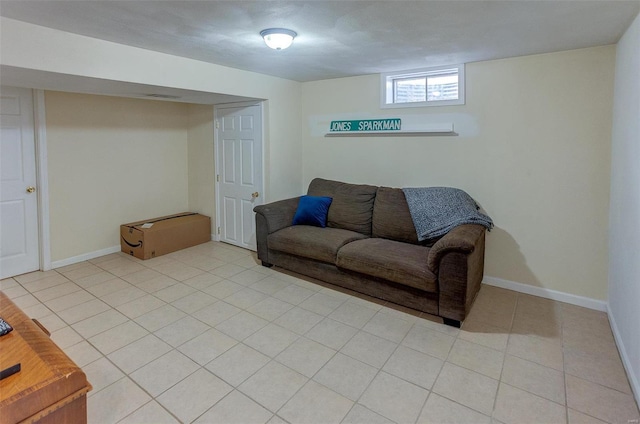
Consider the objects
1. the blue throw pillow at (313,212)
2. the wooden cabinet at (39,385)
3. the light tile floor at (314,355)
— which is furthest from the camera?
the blue throw pillow at (313,212)

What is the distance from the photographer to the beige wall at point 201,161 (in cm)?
495

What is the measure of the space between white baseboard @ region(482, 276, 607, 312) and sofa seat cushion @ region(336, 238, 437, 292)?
90 cm

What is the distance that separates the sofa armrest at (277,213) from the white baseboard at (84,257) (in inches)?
78.6

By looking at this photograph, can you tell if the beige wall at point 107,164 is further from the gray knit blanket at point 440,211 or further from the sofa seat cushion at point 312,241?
the gray knit blanket at point 440,211

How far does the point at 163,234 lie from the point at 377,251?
2703 mm

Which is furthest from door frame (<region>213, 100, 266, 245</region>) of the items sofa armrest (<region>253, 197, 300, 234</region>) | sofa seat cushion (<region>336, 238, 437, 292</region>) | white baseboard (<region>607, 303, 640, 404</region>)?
white baseboard (<region>607, 303, 640, 404</region>)

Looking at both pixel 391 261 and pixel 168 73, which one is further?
pixel 168 73

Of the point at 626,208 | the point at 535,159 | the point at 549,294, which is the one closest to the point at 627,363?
the point at 626,208

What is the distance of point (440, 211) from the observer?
3.34 m

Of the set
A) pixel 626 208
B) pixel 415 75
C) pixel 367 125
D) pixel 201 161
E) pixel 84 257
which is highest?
pixel 415 75

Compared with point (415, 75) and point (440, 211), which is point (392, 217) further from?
point (415, 75)

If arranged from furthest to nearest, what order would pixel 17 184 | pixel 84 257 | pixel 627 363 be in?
pixel 84 257 → pixel 17 184 → pixel 627 363

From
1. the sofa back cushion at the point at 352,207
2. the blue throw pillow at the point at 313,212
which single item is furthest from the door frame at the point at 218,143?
the sofa back cushion at the point at 352,207

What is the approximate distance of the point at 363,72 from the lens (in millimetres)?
3939
